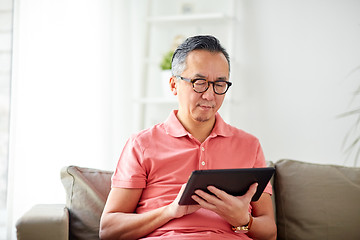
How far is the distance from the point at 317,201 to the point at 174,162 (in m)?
0.70

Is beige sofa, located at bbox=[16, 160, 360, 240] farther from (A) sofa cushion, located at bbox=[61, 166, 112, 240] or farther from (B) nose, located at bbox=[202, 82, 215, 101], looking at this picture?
(B) nose, located at bbox=[202, 82, 215, 101]

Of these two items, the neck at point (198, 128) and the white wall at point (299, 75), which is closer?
the neck at point (198, 128)

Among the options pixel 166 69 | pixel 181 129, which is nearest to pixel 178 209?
pixel 181 129

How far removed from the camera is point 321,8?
105 inches

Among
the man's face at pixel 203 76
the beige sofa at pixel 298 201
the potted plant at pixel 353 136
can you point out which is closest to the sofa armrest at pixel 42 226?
the beige sofa at pixel 298 201

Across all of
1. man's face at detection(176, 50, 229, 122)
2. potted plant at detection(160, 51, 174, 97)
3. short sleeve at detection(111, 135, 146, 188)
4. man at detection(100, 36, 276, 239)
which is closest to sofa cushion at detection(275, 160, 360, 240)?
man at detection(100, 36, 276, 239)

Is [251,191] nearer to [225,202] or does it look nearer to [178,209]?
[225,202]

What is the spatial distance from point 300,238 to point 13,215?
1274mm

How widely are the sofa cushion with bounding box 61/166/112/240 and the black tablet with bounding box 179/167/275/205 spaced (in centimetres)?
54

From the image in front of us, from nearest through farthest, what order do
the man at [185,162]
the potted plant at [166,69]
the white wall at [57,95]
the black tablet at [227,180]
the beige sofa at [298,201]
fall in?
the black tablet at [227,180] → the man at [185,162] → the beige sofa at [298,201] → the white wall at [57,95] → the potted plant at [166,69]

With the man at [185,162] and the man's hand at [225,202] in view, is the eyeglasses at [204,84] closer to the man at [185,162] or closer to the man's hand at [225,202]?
the man at [185,162]

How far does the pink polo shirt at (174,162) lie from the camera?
5.16ft

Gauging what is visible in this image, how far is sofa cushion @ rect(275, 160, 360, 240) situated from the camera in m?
1.91

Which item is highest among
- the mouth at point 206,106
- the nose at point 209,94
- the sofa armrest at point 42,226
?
the nose at point 209,94
